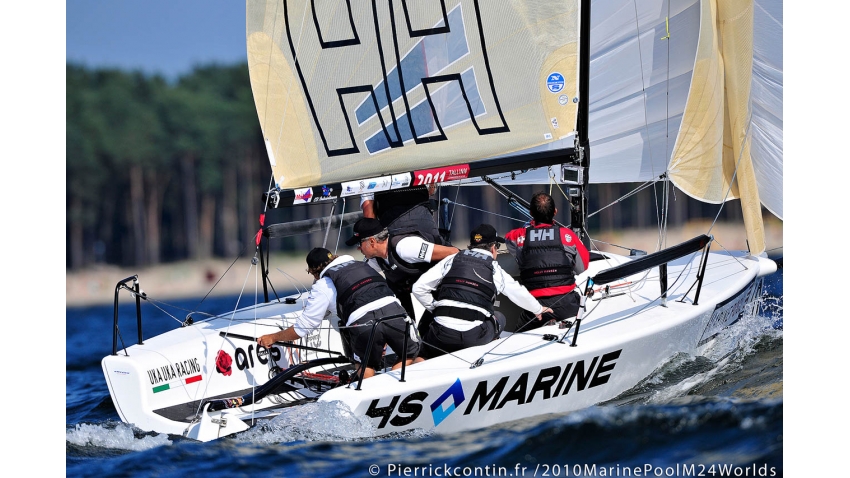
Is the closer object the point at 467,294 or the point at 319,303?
the point at 467,294

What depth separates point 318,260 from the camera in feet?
18.1

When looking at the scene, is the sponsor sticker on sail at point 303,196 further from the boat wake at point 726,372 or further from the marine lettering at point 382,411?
the boat wake at point 726,372

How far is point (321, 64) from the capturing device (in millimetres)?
6219

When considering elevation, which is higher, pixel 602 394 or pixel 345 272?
pixel 345 272

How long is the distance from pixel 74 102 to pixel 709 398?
3307cm

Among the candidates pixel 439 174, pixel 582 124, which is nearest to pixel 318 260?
pixel 439 174

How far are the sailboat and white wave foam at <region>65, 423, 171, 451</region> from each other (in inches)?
4.4

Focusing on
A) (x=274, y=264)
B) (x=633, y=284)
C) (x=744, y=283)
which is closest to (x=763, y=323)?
(x=744, y=283)

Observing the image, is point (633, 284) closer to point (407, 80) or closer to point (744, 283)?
point (744, 283)

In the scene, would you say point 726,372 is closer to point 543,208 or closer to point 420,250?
point 543,208

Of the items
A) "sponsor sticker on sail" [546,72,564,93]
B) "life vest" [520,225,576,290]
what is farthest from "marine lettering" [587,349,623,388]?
"sponsor sticker on sail" [546,72,564,93]

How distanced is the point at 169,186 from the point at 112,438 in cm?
2891

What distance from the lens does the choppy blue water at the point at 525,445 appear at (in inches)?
173

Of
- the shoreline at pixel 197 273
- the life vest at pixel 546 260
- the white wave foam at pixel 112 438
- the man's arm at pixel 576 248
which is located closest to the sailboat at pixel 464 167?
the white wave foam at pixel 112 438
